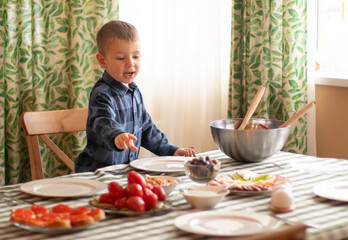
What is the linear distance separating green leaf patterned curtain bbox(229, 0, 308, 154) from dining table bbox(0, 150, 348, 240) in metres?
1.25

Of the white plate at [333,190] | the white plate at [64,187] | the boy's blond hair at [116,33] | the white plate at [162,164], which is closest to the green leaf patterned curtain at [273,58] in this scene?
the boy's blond hair at [116,33]

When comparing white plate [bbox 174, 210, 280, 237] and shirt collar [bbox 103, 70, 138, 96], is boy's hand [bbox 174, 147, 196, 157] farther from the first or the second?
white plate [bbox 174, 210, 280, 237]

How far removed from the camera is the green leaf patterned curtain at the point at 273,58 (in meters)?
3.13

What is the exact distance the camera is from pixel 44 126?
7.50 ft

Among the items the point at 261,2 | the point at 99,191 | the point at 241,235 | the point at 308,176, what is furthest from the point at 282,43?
the point at 241,235

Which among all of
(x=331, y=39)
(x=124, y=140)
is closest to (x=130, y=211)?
(x=124, y=140)

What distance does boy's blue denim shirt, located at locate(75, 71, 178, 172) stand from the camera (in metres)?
2.02

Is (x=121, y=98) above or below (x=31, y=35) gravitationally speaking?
below

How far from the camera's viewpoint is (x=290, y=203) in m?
1.35

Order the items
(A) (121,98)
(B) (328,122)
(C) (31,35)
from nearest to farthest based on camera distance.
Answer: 1. (A) (121,98)
2. (C) (31,35)
3. (B) (328,122)

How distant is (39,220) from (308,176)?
2.82 feet

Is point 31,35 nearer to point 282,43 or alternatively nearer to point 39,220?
point 282,43

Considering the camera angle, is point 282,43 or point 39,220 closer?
point 39,220

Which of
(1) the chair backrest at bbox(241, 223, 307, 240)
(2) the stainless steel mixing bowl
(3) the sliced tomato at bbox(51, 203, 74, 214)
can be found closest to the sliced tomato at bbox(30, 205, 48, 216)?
(3) the sliced tomato at bbox(51, 203, 74, 214)
